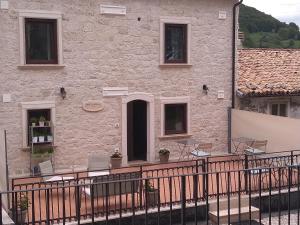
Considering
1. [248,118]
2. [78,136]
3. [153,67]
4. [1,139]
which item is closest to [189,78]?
[153,67]

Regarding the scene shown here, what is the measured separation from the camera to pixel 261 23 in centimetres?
4559

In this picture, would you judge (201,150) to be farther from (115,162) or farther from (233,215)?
(233,215)

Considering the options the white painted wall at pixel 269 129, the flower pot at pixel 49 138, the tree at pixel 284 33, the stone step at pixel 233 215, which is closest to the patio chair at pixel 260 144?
the white painted wall at pixel 269 129

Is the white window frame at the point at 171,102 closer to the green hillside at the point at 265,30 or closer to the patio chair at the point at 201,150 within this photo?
the patio chair at the point at 201,150

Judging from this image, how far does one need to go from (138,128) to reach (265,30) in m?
32.8

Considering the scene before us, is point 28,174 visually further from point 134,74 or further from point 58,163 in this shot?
point 134,74

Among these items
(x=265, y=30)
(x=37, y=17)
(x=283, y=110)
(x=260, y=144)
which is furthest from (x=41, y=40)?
(x=265, y=30)

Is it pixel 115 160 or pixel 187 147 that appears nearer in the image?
pixel 115 160

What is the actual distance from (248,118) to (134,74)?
4431 millimetres

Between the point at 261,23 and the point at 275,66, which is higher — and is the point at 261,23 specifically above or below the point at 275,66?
above

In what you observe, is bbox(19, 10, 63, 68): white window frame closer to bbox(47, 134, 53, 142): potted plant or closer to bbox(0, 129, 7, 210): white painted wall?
bbox(47, 134, 53, 142): potted plant

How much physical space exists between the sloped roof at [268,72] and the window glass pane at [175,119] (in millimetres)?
2303

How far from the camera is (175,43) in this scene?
15516mm

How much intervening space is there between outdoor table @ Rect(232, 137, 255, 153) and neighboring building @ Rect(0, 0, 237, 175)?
41 centimetres
